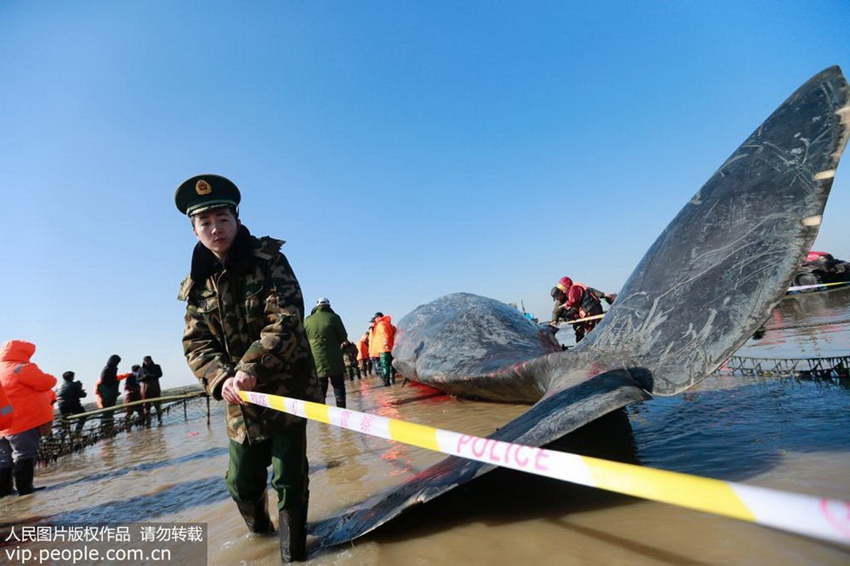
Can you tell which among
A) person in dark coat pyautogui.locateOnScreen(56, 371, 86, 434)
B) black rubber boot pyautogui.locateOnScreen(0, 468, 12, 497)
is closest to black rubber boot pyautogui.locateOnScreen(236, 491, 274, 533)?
black rubber boot pyautogui.locateOnScreen(0, 468, 12, 497)

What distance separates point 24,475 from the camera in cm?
573

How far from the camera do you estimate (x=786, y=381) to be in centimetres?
434

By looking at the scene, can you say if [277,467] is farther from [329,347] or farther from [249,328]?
[329,347]

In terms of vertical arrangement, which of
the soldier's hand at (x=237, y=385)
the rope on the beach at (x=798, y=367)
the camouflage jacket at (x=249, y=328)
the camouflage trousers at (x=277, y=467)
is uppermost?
the camouflage jacket at (x=249, y=328)

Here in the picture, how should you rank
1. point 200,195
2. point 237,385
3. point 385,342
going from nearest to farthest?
1. point 237,385
2. point 200,195
3. point 385,342

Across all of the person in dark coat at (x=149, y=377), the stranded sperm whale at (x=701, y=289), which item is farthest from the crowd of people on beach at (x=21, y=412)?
the person in dark coat at (x=149, y=377)

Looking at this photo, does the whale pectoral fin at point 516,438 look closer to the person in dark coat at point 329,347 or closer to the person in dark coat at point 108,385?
the person in dark coat at point 329,347

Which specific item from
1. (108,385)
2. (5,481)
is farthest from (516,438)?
(108,385)

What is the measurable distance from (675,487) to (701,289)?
2312 millimetres

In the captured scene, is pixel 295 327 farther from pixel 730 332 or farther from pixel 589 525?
pixel 730 332

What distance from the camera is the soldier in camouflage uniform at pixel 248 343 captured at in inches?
97.9

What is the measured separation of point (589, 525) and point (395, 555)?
0.95 meters

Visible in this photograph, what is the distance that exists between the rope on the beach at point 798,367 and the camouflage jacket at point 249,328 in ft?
11.0

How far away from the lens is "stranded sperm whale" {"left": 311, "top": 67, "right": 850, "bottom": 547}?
241cm
